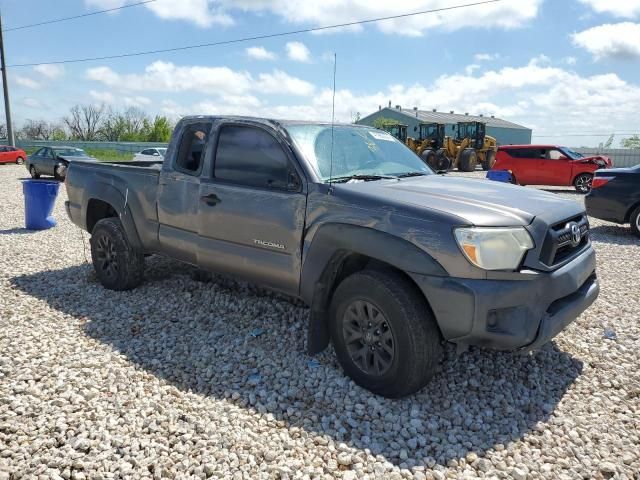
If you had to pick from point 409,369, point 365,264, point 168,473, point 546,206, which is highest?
point 546,206

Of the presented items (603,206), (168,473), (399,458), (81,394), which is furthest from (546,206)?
(603,206)

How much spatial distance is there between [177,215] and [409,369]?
2606 millimetres

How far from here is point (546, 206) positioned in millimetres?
3373

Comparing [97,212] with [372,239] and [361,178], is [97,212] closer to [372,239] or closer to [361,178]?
[361,178]

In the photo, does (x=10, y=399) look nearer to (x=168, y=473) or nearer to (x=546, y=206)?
(x=168, y=473)

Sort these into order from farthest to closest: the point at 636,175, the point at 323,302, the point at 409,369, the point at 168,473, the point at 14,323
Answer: the point at 636,175
the point at 14,323
the point at 323,302
the point at 409,369
the point at 168,473

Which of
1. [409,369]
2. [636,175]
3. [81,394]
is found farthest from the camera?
[636,175]

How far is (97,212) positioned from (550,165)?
16.3 meters

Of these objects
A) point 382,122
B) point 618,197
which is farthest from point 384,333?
point 382,122

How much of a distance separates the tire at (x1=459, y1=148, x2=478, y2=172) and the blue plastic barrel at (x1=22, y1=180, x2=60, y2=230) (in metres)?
21.5

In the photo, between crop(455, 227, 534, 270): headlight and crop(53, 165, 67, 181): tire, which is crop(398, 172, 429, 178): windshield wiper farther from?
crop(53, 165, 67, 181): tire

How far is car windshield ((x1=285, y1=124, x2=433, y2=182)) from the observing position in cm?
380

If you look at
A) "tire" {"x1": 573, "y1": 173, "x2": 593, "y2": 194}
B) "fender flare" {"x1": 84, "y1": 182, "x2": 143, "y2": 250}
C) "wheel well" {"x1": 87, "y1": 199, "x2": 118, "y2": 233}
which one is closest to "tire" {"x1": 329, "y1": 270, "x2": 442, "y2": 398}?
"fender flare" {"x1": 84, "y1": 182, "x2": 143, "y2": 250}

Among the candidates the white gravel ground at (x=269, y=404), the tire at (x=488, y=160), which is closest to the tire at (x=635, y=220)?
the white gravel ground at (x=269, y=404)
